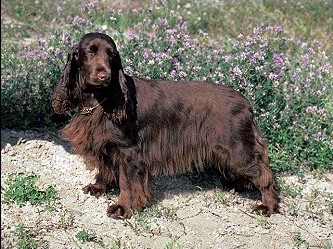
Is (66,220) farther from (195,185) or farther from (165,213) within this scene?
(195,185)

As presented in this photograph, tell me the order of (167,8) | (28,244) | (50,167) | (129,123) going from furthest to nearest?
(167,8) < (50,167) < (129,123) < (28,244)

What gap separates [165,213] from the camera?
4.97 meters

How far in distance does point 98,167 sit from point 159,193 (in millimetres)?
661

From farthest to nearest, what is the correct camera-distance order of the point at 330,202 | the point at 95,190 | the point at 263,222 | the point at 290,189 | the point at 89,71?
the point at 290,189 < the point at 330,202 < the point at 95,190 < the point at 263,222 < the point at 89,71

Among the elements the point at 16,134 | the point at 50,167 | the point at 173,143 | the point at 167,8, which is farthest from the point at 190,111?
the point at 167,8

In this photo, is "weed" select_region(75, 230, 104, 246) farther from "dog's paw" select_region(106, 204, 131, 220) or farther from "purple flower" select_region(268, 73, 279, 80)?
"purple flower" select_region(268, 73, 279, 80)

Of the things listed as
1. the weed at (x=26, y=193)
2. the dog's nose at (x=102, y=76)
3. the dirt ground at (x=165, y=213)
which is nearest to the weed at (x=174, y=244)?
the dirt ground at (x=165, y=213)

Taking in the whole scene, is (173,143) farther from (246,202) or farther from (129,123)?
(246,202)

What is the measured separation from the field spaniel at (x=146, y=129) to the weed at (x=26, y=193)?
14.2 inches

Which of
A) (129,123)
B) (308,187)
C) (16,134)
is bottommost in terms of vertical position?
(308,187)

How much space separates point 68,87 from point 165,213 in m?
1.18

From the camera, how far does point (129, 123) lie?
15.8 feet

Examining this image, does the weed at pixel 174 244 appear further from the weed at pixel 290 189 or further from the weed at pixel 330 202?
the weed at pixel 330 202

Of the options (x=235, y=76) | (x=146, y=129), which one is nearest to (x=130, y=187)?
(x=146, y=129)
